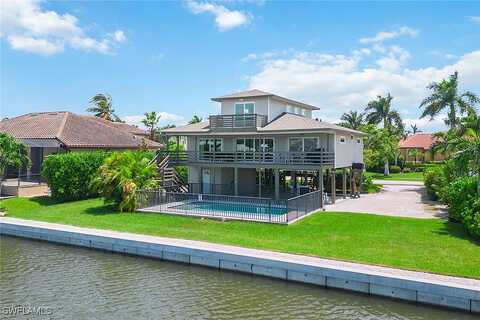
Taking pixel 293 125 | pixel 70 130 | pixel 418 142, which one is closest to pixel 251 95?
pixel 293 125

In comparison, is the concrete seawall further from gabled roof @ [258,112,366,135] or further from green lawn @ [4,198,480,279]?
gabled roof @ [258,112,366,135]

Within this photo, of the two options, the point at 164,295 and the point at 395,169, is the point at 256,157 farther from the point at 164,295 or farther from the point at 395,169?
the point at 395,169

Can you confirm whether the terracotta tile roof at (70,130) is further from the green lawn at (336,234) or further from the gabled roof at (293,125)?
the gabled roof at (293,125)

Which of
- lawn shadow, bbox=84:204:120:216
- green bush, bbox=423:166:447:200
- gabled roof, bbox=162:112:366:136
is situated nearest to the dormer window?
gabled roof, bbox=162:112:366:136

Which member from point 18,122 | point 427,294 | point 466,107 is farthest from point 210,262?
point 466,107

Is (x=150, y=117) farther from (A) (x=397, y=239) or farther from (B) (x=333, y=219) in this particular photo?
(A) (x=397, y=239)
